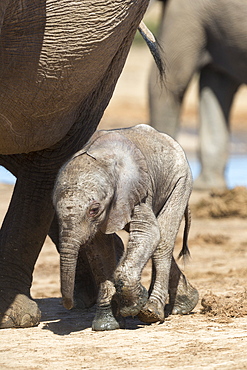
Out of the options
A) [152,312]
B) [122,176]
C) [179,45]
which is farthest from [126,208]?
[179,45]

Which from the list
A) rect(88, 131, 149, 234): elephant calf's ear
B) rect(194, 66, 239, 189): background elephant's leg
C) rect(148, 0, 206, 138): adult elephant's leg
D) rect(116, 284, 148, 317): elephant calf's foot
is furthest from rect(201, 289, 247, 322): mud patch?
rect(194, 66, 239, 189): background elephant's leg

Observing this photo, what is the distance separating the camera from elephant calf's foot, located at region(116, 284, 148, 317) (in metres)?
4.15

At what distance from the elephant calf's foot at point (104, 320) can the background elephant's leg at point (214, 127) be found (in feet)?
19.3

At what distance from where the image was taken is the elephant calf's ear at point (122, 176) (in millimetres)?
4176

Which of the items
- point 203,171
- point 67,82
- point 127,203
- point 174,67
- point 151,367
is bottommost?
point 203,171

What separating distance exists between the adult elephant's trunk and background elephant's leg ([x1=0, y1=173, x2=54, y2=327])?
0.59 meters

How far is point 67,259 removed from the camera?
399 cm

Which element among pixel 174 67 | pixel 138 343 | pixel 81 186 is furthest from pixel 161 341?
pixel 174 67

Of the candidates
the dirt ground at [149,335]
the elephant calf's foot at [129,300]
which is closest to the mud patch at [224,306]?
the dirt ground at [149,335]

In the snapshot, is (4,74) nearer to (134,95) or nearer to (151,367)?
(151,367)

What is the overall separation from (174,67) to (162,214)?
522 cm

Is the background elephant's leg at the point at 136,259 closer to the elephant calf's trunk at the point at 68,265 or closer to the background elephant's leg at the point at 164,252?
the background elephant's leg at the point at 164,252

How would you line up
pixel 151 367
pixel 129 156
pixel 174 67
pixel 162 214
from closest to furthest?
1. pixel 151 367
2. pixel 129 156
3. pixel 162 214
4. pixel 174 67

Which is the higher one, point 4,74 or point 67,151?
point 4,74
